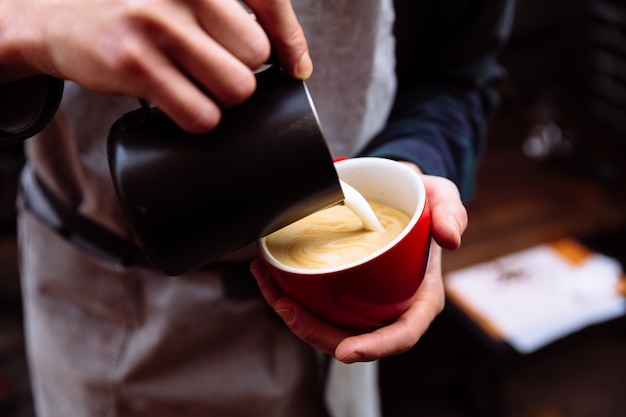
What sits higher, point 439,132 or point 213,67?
point 213,67

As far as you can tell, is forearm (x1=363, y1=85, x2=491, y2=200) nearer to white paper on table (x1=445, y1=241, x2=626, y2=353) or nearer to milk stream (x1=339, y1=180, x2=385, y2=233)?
milk stream (x1=339, y1=180, x2=385, y2=233)

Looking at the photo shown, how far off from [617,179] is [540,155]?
0.34 metres

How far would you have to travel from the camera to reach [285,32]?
1.49ft

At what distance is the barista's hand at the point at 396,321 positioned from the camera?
1.80ft

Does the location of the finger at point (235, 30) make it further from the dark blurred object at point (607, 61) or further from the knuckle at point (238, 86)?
the dark blurred object at point (607, 61)

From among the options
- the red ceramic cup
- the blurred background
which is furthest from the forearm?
the blurred background

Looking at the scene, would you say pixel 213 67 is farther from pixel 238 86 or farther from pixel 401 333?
pixel 401 333

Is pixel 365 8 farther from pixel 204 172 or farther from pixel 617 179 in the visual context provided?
pixel 617 179

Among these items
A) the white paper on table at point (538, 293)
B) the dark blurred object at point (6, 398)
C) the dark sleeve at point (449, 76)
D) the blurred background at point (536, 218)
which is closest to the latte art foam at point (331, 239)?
the dark sleeve at point (449, 76)

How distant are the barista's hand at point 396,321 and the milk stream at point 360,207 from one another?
0.19 feet

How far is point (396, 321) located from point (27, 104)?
1.36 feet

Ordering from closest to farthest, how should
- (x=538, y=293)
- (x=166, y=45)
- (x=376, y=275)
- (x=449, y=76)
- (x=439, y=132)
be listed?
(x=166, y=45), (x=376, y=275), (x=439, y=132), (x=449, y=76), (x=538, y=293)

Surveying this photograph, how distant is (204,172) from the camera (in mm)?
457

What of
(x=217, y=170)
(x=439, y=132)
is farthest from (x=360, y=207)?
(x=439, y=132)
